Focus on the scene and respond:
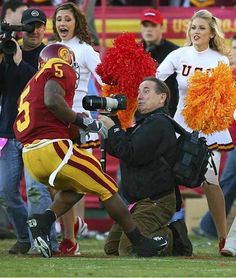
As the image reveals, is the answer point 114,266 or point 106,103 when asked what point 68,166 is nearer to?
point 106,103

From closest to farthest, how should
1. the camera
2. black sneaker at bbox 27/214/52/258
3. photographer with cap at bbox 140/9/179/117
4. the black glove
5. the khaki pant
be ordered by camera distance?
1. the black glove
2. black sneaker at bbox 27/214/52/258
3. the camera
4. the khaki pant
5. photographer with cap at bbox 140/9/179/117

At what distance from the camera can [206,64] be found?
412 inches

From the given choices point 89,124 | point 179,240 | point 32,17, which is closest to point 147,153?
point 89,124

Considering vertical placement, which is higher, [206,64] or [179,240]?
[206,64]

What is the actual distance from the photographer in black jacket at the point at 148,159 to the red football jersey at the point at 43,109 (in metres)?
0.51

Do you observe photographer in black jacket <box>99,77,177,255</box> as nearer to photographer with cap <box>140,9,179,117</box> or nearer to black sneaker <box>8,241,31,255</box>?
black sneaker <box>8,241,31,255</box>

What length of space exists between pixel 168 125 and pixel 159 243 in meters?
0.96

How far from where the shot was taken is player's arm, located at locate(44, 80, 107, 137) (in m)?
8.74

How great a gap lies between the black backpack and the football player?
2.00ft

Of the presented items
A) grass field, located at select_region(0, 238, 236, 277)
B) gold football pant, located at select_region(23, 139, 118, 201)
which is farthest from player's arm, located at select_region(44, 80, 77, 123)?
grass field, located at select_region(0, 238, 236, 277)

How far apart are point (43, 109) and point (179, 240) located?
64.1 inches

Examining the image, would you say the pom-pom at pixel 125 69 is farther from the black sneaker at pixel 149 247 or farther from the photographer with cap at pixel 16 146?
the black sneaker at pixel 149 247

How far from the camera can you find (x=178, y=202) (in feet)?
31.7

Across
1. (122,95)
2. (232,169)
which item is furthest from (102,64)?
(232,169)
